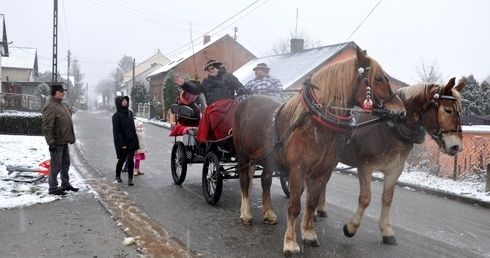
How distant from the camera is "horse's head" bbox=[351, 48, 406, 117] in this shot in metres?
4.05

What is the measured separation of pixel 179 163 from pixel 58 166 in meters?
2.19

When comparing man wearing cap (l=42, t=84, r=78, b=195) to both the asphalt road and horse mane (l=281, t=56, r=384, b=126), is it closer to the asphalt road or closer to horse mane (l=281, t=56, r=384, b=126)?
the asphalt road

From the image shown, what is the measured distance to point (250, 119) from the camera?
211 inches

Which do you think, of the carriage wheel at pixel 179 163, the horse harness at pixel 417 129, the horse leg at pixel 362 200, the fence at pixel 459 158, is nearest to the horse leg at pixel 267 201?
the horse leg at pixel 362 200

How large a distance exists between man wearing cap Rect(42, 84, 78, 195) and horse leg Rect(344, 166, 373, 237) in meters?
4.62

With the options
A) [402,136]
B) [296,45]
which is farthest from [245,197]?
[296,45]

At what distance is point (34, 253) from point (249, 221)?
8.27 ft

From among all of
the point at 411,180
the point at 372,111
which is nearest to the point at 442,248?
the point at 372,111

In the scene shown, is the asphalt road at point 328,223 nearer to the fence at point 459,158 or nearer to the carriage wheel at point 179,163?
the carriage wheel at point 179,163

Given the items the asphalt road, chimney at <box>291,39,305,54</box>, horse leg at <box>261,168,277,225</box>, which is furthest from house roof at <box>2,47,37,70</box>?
horse leg at <box>261,168,277,225</box>

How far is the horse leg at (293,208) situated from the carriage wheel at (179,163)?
3.85 m

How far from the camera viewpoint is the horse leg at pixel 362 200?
4738mm

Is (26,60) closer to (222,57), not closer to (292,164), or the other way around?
(222,57)

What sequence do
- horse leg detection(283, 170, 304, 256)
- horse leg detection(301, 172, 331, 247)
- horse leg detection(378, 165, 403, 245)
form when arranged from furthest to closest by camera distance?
horse leg detection(378, 165, 403, 245) → horse leg detection(301, 172, 331, 247) → horse leg detection(283, 170, 304, 256)
